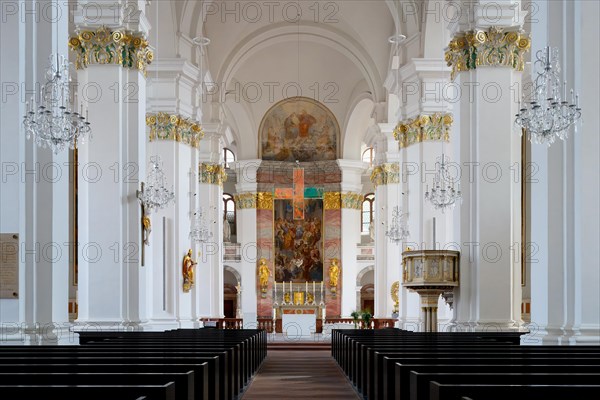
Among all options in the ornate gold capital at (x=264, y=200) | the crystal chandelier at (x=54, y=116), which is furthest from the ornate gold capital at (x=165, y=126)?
the ornate gold capital at (x=264, y=200)

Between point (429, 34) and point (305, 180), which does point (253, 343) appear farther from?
point (305, 180)

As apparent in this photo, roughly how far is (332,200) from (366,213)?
3.93m

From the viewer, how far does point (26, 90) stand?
27.6 feet

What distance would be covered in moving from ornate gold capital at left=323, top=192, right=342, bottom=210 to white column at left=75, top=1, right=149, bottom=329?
71.0ft

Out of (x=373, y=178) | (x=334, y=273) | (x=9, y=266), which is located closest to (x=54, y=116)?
(x=9, y=266)

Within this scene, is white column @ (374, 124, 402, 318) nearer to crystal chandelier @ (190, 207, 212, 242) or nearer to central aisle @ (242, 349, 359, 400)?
crystal chandelier @ (190, 207, 212, 242)

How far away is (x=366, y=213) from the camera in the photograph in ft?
124

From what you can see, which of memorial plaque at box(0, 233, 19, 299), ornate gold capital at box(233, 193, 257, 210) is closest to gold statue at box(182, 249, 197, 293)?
memorial plaque at box(0, 233, 19, 299)

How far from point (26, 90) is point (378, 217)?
1973 centimetres

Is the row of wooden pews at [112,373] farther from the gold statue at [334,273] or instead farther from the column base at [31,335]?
the gold statue at [334,273]

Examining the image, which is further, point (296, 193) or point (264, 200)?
point (264, 200)

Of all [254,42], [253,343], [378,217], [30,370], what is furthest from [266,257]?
[30,370]

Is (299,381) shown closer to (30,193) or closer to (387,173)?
(30,193)

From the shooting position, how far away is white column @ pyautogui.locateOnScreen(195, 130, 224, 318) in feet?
84.6
